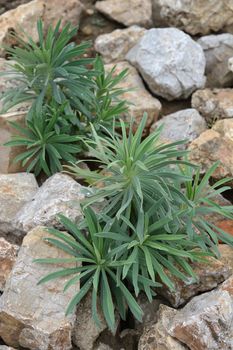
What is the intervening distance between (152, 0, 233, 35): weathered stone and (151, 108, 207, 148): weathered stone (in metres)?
1.35

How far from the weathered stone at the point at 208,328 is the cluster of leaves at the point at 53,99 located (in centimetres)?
189

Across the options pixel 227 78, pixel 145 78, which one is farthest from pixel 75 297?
pixel 227 78

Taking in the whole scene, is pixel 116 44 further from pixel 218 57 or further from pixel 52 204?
pixel 52 204

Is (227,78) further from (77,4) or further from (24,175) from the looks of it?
(24,175)

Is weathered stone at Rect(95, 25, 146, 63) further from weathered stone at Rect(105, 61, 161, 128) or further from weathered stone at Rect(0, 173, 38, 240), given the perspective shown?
weathered stone at Rect(0, 173, 38, 240)

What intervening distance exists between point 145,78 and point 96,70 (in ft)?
3.39

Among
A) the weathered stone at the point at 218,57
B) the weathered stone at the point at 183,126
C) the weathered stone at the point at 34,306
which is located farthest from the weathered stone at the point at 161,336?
the weathered stone at the point at 218,57

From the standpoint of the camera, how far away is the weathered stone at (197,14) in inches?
257

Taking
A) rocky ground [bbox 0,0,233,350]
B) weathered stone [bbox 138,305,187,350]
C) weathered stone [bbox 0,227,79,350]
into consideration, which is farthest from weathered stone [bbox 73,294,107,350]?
weathered stone [bbox 138,305,187,350]

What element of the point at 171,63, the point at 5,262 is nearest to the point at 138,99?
the point at 171,63

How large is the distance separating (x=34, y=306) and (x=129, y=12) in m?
4.09

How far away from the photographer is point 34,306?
4.02 m

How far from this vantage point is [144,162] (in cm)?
412

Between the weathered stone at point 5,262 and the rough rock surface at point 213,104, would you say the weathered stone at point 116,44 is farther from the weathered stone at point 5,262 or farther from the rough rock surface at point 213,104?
the weathered stone at point 5,262
